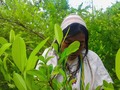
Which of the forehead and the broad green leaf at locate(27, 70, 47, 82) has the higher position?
the forehead

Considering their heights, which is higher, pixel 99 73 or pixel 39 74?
pixel 99 73

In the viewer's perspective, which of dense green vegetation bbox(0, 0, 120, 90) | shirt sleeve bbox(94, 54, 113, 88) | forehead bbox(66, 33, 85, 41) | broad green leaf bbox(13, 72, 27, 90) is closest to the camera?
broad green leaf bbox(13, 72, 27, 90)

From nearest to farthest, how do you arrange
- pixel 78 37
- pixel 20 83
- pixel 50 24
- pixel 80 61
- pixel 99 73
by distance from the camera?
pixel 20 83, pixel 78 37, pixel 80 61, pixel 99 73, pixel 50 24

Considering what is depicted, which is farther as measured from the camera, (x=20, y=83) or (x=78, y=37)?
(x=78, y=37)

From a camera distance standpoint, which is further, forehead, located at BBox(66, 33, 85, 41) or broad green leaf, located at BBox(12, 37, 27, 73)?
forehead, located at BBox(66, 33, 85, 41)

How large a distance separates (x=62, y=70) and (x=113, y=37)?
2.02 metres

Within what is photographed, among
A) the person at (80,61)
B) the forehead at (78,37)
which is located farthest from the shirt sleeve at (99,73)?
the forehead at (78,37)

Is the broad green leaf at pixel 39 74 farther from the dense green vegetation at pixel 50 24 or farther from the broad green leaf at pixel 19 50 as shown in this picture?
the dense green vegetation at pixel 50 24

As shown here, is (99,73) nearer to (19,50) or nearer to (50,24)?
(50,24)

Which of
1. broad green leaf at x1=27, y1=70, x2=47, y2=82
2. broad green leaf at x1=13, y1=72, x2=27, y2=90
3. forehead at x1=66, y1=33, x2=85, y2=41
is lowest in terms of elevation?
Result: broad green leaf at x1=13, y1=72, x2=27, y2=90

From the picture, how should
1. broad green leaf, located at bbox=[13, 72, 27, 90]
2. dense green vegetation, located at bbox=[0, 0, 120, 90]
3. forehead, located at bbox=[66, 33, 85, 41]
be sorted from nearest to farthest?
broad green leaf, located at bbox=[13, 72, 27, 90]
forehead, located at bbox=[66, 33, 85, 41]
dense green vegetation, located at bbox=[0, 0, 120, 90]

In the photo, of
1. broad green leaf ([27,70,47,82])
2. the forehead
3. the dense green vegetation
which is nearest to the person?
the forehead

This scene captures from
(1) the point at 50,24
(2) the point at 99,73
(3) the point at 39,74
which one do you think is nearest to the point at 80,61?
(2) the point at 99,73

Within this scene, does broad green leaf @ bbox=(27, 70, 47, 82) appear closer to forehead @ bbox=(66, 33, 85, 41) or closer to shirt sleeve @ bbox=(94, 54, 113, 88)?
forehead @ bbox=(66, 33, 85, 41)
